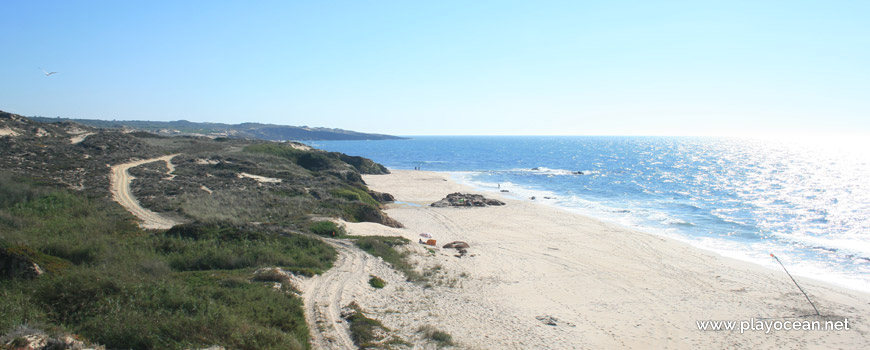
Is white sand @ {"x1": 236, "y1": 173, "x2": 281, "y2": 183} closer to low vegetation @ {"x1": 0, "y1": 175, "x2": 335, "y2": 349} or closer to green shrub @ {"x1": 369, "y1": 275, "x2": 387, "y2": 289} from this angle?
low vegetation @ {"x1": 0, "y1": 175, "x2": 335, "y2": 349}

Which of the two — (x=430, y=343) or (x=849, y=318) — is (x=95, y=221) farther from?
(x=849, y=318)

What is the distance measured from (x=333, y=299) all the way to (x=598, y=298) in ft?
34.4

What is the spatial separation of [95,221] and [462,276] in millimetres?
15465

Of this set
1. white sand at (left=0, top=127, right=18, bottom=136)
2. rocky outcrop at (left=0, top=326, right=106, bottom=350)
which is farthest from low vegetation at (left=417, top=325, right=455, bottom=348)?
white sand at (left=0, top=127, right=18, bottom=136)

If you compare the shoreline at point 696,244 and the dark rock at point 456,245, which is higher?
the dark rock at point 456,245

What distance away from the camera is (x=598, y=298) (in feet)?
57.3

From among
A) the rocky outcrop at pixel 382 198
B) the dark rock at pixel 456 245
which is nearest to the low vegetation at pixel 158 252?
the dark rock at pixel 456 245

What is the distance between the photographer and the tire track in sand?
35.2 ft

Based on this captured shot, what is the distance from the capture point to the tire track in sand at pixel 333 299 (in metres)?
10.7

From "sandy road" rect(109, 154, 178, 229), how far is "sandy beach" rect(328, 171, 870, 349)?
9.60m

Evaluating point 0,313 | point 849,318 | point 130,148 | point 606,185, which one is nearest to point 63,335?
point 0,313

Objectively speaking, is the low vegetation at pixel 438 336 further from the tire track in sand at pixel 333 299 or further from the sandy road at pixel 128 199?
the sandy road at pixel 128 199

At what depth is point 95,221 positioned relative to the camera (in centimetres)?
1828

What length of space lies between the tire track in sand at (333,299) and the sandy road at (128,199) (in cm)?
976
